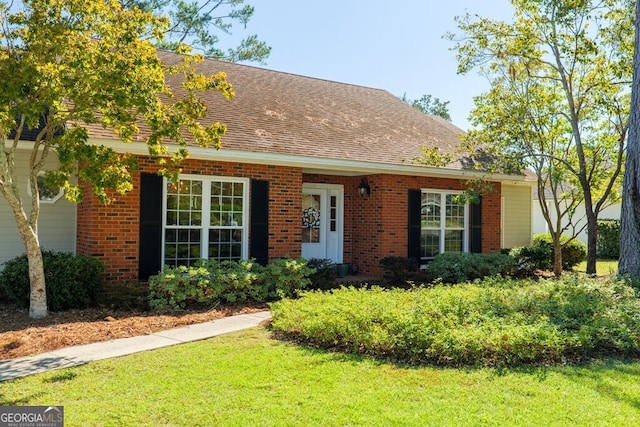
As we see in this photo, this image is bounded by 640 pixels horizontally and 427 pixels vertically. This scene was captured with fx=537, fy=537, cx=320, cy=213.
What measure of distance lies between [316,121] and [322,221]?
2510mm

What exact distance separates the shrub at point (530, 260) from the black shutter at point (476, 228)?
0.90 m

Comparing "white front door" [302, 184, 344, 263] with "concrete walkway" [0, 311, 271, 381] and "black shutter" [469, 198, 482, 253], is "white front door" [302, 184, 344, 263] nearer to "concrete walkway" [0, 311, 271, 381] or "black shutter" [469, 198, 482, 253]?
"black shutter" [469, 198, 482, 253]

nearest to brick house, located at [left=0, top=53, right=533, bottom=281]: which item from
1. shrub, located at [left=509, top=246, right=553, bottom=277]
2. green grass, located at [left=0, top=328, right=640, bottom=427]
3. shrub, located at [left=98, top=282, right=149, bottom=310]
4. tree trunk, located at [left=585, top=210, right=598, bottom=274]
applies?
shrub, located at [left=98, top=282, right=149, bottom=310]

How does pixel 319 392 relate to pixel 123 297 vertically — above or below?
below

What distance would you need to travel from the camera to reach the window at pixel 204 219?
10.2m

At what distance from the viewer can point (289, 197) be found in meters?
11.5

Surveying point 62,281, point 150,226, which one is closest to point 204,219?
point 150,226

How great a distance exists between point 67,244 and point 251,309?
423cm

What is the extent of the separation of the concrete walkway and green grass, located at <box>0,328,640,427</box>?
30 centimetres

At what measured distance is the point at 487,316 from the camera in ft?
22.2

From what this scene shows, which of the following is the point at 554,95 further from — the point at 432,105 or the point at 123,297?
the point at 432,105

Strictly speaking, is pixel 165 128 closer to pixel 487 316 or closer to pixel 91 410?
pixel 91 410

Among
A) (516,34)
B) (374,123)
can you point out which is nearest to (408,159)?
(374,123)

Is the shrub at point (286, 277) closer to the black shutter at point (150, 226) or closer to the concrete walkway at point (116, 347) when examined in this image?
the concrete walkway at point (116, 347)
